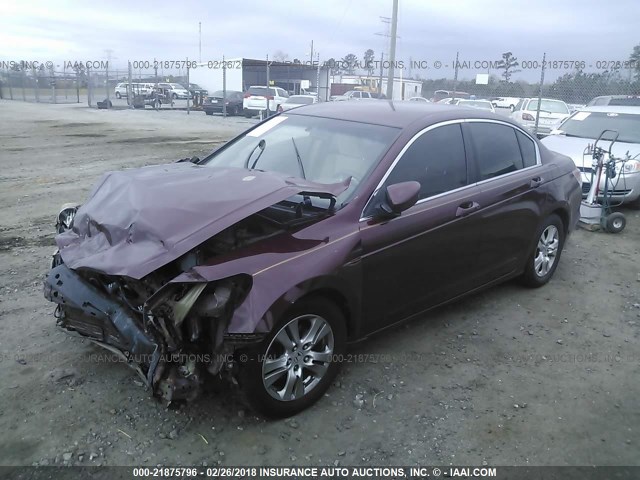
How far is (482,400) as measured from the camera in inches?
133

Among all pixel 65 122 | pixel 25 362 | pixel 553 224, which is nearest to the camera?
pixel 25 362

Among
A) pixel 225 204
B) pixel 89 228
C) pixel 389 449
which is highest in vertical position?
pixel 225 204

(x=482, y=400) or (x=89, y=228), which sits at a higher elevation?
(x=89, y=228)

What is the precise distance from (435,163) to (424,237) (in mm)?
606

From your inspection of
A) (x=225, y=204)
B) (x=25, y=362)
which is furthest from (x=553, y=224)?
(x=25, y=362)

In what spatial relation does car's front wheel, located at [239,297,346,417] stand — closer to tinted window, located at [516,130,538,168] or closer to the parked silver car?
tinted window, located at [516,130,538,168]

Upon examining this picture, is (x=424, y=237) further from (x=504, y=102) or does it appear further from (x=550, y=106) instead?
(x=504, y=102)

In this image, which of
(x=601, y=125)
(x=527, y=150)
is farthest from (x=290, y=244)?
(x=601, y=125)

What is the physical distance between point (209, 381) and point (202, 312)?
2.08 feet

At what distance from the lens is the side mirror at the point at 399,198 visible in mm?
3312

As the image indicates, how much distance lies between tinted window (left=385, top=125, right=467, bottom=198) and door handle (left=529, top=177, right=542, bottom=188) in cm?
90

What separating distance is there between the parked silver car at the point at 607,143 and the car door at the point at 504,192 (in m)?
Answer: 3.33

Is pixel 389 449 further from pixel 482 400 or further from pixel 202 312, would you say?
pixel 202 312

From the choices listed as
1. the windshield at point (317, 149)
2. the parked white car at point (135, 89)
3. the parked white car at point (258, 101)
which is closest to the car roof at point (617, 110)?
the windshield at point (317, 149)
